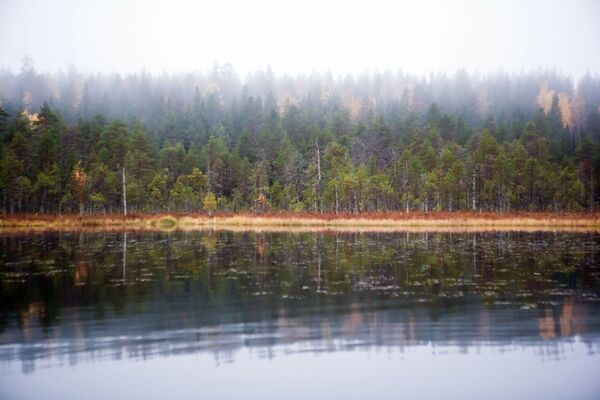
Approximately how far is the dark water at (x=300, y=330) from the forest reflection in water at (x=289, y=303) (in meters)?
0.08

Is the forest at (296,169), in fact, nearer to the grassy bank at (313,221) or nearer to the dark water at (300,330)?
the grassy bank at (313,221)

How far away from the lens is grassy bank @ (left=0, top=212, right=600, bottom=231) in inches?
2527

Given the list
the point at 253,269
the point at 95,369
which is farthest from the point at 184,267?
the point at 95,369

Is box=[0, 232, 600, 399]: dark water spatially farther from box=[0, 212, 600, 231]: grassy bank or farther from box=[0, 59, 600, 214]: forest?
box=[0, 59, 600, 214]: forest

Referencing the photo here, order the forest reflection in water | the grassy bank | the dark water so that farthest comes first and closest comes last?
1. the grassy bank
2. the forest reflection in water
3. the dark water

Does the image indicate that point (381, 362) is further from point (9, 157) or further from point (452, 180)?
point (9, 157)

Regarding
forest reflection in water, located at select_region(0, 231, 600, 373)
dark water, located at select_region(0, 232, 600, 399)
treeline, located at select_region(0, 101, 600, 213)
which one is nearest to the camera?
dark water, located at select_region(0, 232, 600, 399)

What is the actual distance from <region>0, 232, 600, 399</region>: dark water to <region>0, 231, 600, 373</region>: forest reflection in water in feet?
0.26

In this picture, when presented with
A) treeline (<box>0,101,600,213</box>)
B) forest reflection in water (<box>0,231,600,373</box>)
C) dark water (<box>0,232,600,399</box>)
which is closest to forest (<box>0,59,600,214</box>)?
treeline (<box>0,101,600,213</box>)

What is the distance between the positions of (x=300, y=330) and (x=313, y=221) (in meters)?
52.7

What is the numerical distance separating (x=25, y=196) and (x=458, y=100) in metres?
140

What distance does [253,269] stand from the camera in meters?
26.4

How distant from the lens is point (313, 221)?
67.2 metres

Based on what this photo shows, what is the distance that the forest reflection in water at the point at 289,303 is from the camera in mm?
13383
